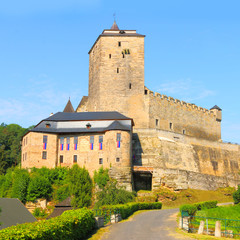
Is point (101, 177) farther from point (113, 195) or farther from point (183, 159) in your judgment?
point (183, 159)

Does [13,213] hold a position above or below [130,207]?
below

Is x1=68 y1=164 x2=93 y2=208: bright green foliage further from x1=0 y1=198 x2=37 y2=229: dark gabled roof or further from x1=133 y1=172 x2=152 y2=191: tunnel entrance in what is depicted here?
x1=133 y1=172 x2=152 y2=191: tunnel entrance

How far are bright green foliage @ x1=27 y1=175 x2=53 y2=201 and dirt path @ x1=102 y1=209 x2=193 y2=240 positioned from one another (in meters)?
18.1

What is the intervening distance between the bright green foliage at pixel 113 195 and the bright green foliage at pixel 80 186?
1572 mm

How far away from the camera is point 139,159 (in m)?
51.5

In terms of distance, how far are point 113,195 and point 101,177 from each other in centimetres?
359

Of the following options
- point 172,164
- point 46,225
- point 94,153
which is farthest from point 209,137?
point 46,225

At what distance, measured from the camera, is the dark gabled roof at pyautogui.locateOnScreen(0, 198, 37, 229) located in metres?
32.9

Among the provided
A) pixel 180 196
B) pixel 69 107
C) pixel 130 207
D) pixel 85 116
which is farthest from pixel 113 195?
pixel 69 107

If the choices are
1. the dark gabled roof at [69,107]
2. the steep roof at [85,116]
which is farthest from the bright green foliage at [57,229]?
the dark gabled roof at [69,107]

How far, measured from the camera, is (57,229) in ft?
51.7

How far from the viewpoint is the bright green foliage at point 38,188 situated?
140ft

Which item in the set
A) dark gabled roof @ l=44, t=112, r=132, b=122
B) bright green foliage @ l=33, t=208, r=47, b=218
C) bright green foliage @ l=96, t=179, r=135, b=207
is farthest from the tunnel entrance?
bright green foliage @ l=33, t=208, r=47, b=218

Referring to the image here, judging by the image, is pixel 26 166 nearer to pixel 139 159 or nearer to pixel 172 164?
pixel 139 159
